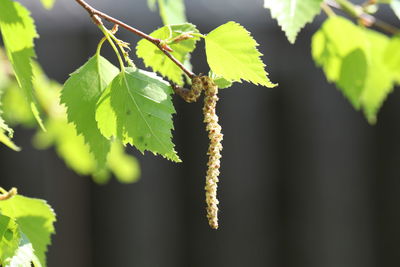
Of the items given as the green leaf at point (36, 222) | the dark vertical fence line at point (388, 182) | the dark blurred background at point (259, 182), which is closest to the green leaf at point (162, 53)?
the green leaf at point (36, 222)

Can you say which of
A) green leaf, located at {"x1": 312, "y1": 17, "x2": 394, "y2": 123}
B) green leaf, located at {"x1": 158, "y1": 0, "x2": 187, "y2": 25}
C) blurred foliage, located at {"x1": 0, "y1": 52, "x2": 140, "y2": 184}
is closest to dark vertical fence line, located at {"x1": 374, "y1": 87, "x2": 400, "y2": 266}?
blurred foliage, located at {"x1": 0, "y1": 52, "x2": 140, "y2": 184}

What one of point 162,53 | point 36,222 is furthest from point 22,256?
point 162,53

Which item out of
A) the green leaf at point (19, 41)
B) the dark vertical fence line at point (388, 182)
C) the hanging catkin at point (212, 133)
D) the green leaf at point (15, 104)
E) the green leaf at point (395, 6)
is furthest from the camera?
the dark vertical fence line at point (388, 182)

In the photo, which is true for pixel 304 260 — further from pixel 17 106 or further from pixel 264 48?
pixel 17 106

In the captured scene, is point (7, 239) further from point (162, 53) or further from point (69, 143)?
point (69, 143)

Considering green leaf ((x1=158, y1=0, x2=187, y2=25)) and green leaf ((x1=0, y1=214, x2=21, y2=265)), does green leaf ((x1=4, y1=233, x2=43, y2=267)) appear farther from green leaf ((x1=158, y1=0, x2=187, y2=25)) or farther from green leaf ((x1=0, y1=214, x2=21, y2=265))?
green leaf ((x1=158, y1=0, x2=187, y2=25))

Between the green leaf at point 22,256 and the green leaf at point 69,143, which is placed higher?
the green leaf at point 22,256

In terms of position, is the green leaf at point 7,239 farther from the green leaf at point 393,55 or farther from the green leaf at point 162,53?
the green leaf at point 393,55

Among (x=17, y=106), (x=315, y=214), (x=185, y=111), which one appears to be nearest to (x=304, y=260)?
(x=315, y=214)
